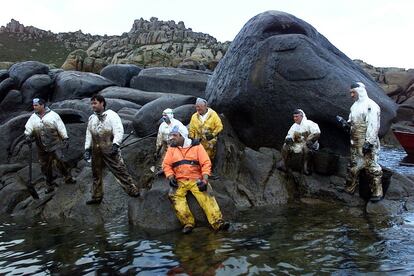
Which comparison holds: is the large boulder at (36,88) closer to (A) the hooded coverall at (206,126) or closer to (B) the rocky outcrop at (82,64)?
(A) the hooded coverall at (206,126)

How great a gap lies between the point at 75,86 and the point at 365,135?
1829cm

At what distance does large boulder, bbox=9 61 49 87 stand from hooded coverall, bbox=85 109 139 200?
16073 millimetres

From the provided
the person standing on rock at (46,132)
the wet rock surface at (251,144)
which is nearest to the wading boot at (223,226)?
the wet rock surface at (251,144)

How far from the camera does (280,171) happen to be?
15297 mm

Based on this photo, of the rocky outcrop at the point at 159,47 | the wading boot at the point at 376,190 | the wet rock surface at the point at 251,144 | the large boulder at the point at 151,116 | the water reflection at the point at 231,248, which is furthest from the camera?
the rocky outcrop at the point at 159,47

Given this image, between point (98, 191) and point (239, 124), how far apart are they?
21.0ft

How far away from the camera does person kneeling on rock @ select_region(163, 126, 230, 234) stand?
10.8 metres

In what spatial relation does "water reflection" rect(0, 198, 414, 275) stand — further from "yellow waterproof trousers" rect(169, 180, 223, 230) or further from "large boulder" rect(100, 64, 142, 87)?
"large boulder" rect(100, 64, 142, 87)

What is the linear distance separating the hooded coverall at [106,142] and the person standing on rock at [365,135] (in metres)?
6.63

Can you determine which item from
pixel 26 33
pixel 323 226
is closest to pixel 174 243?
pixel 323 226

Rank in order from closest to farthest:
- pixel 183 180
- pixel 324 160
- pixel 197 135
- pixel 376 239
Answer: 1. pixel 376 239
2. pixel 183 180
3. pixel 197 135
4. pixel 324 160

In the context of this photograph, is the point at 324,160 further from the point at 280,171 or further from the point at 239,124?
the point at 239,124

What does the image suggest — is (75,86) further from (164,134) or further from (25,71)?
(164,134)

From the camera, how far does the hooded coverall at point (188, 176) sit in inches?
428
